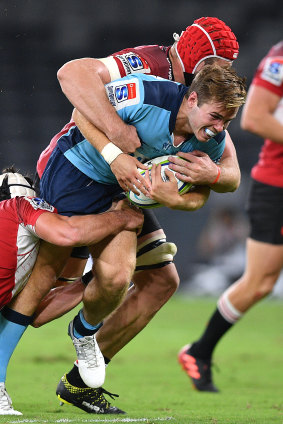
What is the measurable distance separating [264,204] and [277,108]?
2.11ft

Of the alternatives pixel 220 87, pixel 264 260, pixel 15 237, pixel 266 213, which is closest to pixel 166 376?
pixel 264 260

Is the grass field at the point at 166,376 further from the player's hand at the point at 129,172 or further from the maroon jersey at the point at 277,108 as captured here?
the maroon jersey at the point at 277,108

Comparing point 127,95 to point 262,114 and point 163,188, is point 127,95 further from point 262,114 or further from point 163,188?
point 262,114

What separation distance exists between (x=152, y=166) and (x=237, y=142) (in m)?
8.81

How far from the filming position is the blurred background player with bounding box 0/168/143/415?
3.81 m

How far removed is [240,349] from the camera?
755 centimetres

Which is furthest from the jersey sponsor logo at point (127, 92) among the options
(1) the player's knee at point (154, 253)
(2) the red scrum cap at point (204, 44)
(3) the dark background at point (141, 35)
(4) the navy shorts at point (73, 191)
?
(3) the dark background at point (141, 35)

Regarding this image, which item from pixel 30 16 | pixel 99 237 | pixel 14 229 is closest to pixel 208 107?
pixel 99 237

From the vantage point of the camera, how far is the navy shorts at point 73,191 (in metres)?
4.07

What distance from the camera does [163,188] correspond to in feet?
12.2

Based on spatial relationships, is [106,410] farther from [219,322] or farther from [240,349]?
[240,349]

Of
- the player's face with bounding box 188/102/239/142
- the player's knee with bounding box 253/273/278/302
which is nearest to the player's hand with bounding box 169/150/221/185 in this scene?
the player's face with bounding box 188/102/239/142

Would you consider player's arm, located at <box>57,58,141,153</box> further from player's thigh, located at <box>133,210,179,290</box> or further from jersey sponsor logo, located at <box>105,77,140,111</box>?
player's thigh, located at <box>133,210,179,290</box>

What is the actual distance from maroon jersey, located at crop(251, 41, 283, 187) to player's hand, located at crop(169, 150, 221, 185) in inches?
17.4
